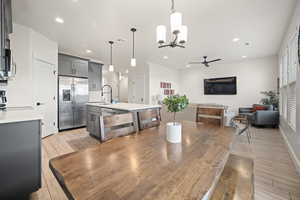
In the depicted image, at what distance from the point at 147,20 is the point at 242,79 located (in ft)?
18.5

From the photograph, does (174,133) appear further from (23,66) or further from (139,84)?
(139,84)

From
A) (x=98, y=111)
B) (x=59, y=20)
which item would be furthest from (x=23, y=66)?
(x=98, y=111)

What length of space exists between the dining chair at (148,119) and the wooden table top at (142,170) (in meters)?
0.57

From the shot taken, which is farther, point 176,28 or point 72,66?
point 72,66

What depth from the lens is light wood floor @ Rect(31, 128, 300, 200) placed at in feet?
5.28

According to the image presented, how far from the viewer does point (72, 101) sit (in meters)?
4.45

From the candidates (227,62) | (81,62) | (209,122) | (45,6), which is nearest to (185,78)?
(227,62)

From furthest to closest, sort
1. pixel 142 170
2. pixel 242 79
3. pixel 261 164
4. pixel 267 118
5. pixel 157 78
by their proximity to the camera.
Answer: pixel 157 78 → pixel 242 79 → pixel 267 118 → pixel 261 164 → pixel 142 170

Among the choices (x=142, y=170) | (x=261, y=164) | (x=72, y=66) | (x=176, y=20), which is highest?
(x=72, y=66)

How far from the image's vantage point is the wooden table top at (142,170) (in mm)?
559

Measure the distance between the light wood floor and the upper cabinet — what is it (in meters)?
2.05

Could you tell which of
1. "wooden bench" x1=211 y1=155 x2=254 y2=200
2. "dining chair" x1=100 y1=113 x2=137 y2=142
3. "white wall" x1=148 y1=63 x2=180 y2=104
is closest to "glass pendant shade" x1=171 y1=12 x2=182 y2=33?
"dining chair" x1=100 y1=113 x2=137 y2=142

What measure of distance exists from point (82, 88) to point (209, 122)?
171 inches

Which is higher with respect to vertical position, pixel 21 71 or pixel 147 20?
pixel 147 20
